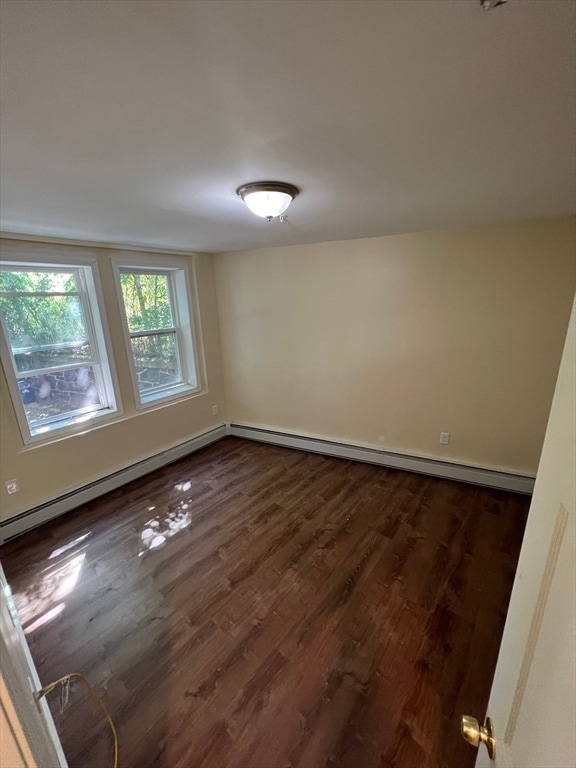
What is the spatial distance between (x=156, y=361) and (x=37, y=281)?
1350 millimetres

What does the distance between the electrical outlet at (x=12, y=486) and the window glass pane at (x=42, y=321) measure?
1043 millimetres

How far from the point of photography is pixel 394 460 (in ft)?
11.3

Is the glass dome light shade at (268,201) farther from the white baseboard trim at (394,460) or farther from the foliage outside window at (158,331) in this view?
the white baseboard trim at (394,460)

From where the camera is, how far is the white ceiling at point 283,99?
643mm

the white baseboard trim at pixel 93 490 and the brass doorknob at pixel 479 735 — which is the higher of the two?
the brass doorknob at pixel 479 735

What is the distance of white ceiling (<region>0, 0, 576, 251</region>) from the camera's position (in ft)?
2.11

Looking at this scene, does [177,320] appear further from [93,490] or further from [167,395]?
[93,490]

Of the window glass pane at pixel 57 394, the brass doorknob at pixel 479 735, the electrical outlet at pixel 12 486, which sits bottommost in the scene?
the electrical outlet at pixel 12 486

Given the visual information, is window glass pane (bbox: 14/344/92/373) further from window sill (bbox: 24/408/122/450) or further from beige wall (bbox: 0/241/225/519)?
window sill (bbox: 24/408/122/450)

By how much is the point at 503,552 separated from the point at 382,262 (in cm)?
254

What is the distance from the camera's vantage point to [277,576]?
7.04 feet

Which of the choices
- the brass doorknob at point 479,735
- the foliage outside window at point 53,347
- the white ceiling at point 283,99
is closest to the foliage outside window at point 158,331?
the foliage outside window at point 53,347

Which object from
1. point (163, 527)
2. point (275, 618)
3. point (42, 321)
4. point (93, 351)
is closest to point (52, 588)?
point (163, 527)

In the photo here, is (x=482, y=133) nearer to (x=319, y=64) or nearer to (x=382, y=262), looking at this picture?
(x=319, y=64)
